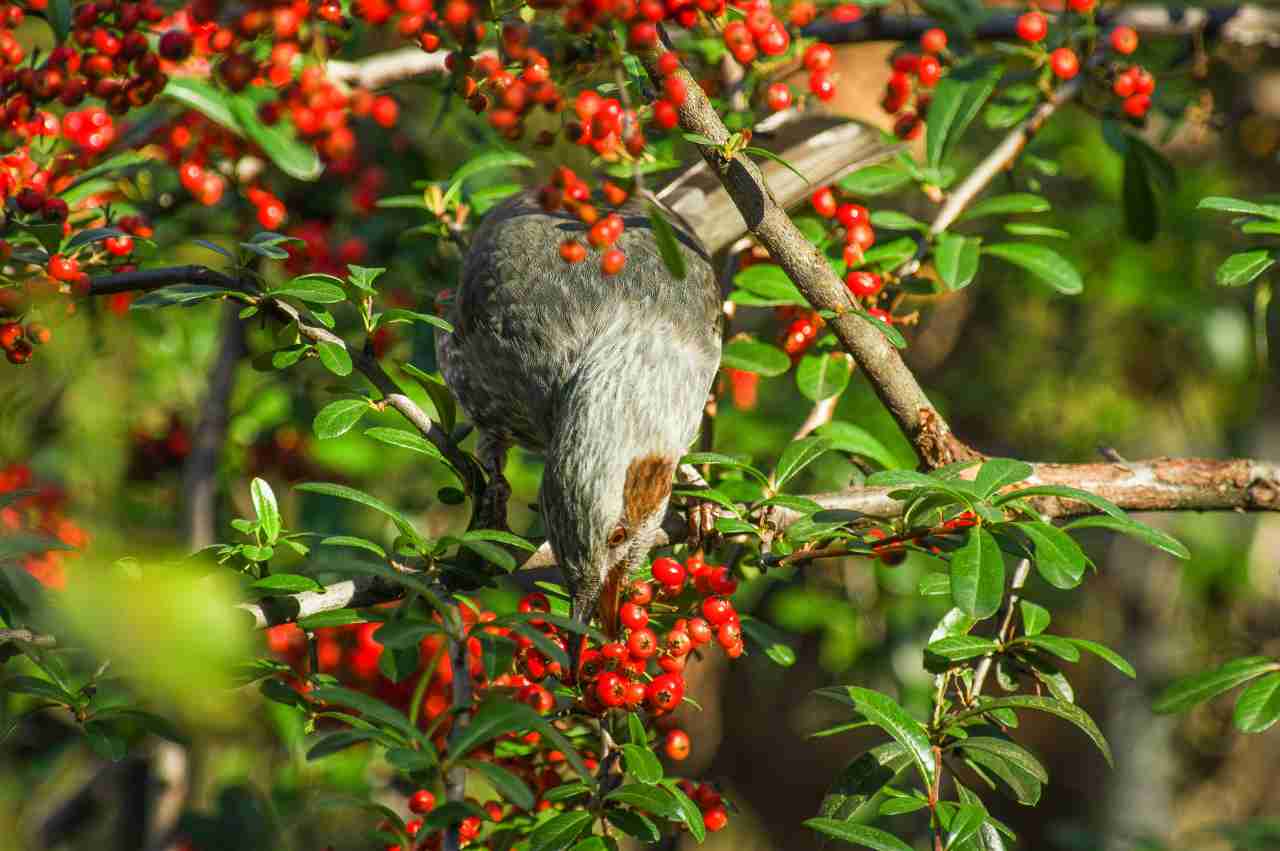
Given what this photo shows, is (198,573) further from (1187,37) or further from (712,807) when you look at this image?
(1187,37)

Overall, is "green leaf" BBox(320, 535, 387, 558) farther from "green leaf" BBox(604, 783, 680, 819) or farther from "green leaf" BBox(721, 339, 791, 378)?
"green leaf" BBox(721, 339, 791, 378)

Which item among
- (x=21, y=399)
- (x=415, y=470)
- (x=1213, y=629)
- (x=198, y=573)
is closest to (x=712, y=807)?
(x=198, y=573)

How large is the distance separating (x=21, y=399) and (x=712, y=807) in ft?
9.63

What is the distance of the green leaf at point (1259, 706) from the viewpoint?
1.94 metres

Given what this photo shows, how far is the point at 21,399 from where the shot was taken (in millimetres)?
4012

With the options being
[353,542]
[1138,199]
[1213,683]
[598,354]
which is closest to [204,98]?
[353,542]

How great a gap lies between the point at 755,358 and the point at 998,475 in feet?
3.24

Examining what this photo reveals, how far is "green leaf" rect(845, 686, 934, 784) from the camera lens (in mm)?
1888

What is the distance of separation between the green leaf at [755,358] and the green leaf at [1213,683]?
1.02m

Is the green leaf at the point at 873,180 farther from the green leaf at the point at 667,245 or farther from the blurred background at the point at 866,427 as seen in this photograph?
the green leaf at the point at 667,245

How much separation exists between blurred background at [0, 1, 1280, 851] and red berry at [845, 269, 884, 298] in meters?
0.57

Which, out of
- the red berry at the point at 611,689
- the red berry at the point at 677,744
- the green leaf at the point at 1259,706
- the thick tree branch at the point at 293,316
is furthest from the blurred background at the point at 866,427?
the red berry at the point at 677,744

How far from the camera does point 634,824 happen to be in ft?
6.01

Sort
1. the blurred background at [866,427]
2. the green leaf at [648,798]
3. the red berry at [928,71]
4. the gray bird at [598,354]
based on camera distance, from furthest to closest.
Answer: the blurred background at [866,427], the red berry at [928,71], the gray bird at [598,354], the green leaf at [648,798]
